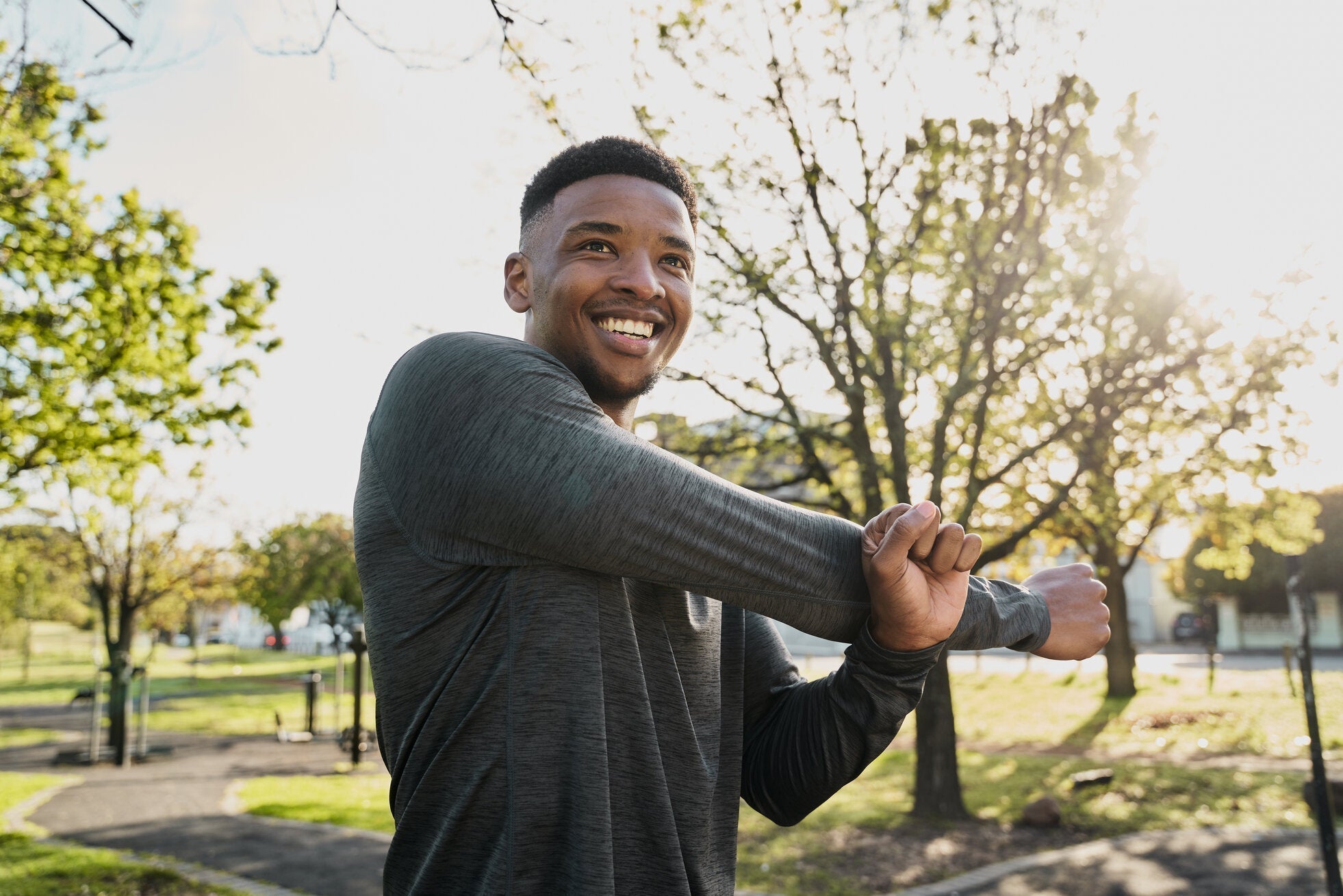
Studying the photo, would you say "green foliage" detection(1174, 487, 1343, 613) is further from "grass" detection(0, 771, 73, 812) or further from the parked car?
"grass" detection(0, 771, 73, 812)

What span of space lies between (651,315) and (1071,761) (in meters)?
15.3

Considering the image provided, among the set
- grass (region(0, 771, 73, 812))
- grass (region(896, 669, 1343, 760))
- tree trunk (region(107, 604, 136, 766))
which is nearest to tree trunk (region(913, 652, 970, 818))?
grass (region(896, 669, 1343, 760))

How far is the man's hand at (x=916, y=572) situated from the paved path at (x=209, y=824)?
793cm

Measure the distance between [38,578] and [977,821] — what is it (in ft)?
117

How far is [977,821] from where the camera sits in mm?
10773

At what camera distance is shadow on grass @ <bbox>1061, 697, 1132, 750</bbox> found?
1664 cm

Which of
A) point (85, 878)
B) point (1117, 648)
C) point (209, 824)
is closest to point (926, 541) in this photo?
point (85, 878)

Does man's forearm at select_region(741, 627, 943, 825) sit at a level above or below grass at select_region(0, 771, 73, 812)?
above

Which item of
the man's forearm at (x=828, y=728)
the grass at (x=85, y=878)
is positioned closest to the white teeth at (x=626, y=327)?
the man's forearm at (x=828, y=728)

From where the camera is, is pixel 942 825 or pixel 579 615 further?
pixel 942 825

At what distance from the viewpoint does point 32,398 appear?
8805mm

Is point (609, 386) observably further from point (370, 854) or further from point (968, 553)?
point (370, 854)

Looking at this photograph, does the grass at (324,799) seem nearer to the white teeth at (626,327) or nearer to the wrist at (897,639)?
the white teeth at (626,327)

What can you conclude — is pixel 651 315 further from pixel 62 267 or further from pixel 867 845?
pixel 867 845
